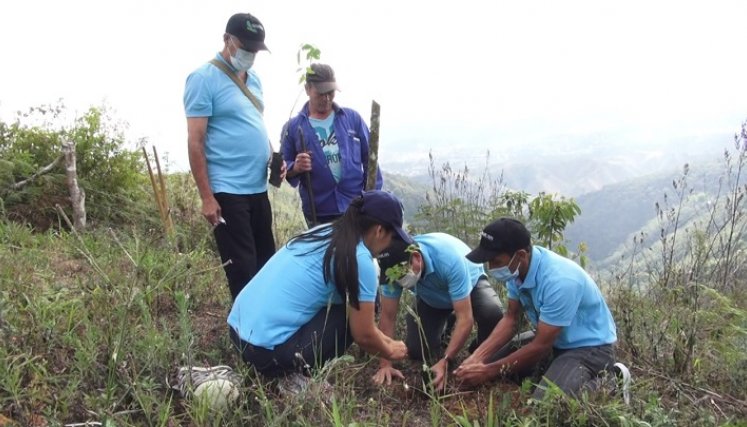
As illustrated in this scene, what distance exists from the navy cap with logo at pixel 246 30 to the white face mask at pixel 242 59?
4cm

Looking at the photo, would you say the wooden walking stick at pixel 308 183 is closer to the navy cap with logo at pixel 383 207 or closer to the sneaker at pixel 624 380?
the navy cap with logo at pixel 383 207

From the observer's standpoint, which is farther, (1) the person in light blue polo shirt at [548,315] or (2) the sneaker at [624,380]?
(1) the person in light blue polo shirt at [548,315]

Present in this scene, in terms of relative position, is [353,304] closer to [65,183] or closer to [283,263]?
[283,263]

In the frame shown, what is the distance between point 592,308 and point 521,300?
14.5 inches

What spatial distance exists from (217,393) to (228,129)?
4.90 feet

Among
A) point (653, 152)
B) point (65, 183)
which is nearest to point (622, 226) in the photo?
point (65, 183)

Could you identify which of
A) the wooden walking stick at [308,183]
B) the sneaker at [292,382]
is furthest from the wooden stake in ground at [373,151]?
the sneaker at [292,382]

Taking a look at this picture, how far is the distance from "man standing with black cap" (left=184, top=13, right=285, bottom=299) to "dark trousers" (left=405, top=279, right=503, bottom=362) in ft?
3.49

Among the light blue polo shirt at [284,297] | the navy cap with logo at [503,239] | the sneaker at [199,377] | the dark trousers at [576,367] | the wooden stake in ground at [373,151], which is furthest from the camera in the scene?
the wooden stake in ground at [373,151]

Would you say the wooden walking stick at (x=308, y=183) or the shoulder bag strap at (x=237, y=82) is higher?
the shoulder bag strap at (x=237, y=82)

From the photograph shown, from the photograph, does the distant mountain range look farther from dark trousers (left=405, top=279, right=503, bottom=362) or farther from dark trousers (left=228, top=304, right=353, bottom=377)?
dark trousers (left=228, top=304, right=353, bottom=377)

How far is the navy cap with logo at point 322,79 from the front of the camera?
3279 mm

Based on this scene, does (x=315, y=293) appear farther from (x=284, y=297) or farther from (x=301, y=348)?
(x=301, y=348)

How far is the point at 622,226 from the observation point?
243 feet
